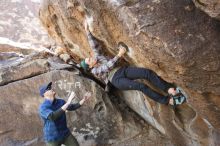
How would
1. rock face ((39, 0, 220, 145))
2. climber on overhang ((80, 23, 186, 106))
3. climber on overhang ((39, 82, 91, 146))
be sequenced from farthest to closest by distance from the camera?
climber on overhang ((80, 23, 186, 106)), climber on overhang ((39, 82, 91, 146)), rock face ((39, 0, 220, 145))

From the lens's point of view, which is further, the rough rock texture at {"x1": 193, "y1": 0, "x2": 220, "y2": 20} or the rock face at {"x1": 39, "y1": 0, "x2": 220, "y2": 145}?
the rock face at {"x1": 39, "y1": 0, "x2": 220, "y2": 145}

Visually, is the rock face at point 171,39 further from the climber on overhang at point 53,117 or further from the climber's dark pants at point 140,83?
the climber on overhang at point 53,117

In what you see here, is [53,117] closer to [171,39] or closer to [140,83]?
[140,83]

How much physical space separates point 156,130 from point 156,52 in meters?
4.55

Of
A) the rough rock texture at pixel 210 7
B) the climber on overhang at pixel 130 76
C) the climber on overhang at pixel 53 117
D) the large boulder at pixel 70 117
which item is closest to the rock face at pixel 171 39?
the climber on overhang at pixel 130 76

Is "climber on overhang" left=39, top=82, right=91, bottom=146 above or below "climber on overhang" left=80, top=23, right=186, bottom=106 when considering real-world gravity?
below

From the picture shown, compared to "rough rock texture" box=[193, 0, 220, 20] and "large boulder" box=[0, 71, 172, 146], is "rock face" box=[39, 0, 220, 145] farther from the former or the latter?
"large boulder" box=[0, 71, 172, 146]

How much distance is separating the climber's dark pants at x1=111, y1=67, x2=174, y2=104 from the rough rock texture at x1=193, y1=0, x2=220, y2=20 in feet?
7.13

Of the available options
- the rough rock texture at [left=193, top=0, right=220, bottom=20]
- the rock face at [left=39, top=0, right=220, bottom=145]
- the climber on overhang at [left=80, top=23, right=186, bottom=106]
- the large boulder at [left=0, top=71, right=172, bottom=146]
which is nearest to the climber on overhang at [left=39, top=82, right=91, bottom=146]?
the climber on overhang at [left=80, top=23, right=186, bottom=106]

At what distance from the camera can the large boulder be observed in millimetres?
10125

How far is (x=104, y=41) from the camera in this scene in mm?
7828

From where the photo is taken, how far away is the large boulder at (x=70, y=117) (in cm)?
1012

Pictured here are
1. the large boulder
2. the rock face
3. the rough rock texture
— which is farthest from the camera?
the large boulder

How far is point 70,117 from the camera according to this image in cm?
1020
